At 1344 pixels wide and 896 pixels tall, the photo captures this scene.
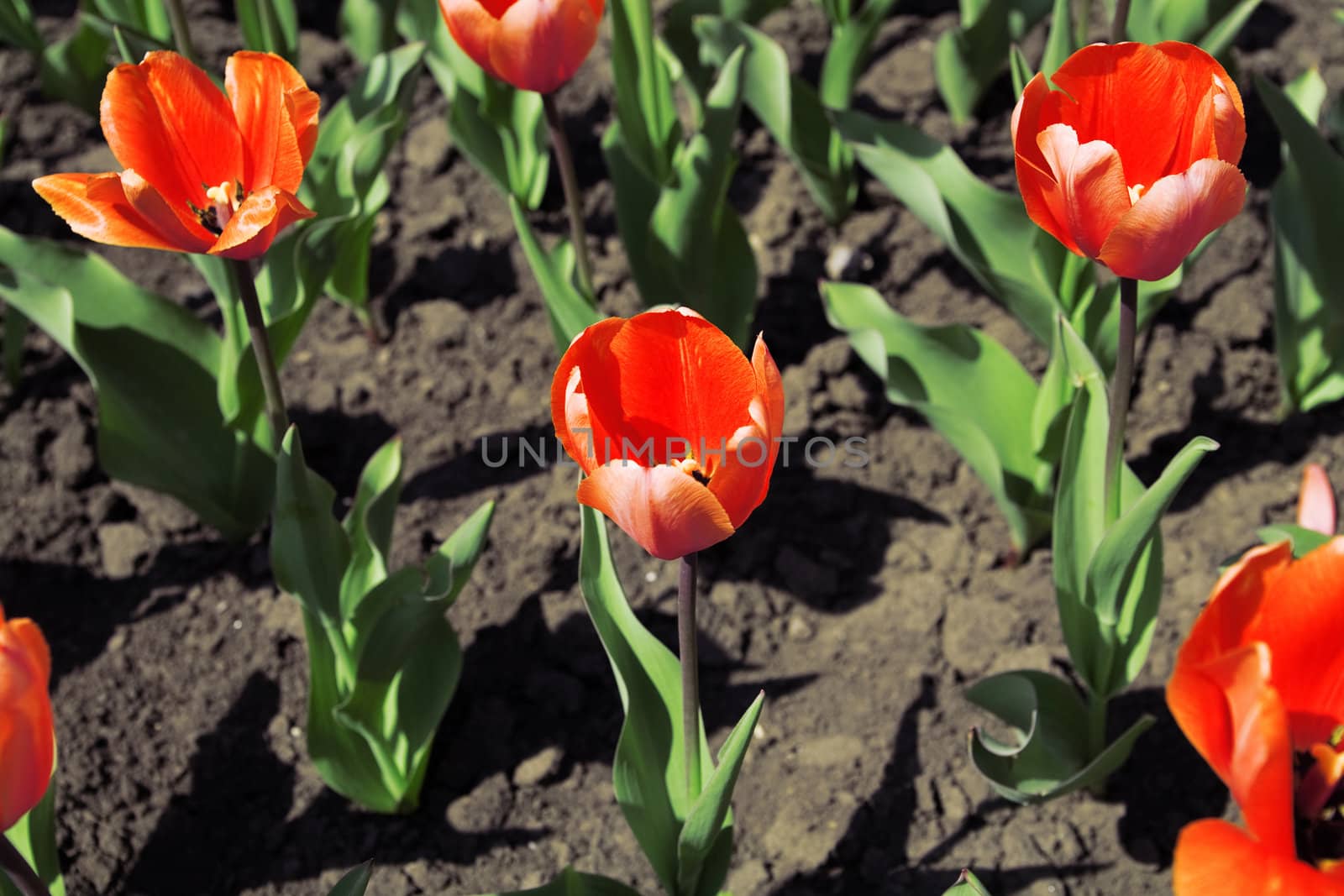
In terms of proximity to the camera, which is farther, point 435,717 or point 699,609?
point 699,609

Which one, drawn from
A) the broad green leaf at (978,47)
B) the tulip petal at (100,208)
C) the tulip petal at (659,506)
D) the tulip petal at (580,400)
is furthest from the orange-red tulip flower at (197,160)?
the broad green leaf at (978,47)

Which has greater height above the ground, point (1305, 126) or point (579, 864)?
point (1305, 126)

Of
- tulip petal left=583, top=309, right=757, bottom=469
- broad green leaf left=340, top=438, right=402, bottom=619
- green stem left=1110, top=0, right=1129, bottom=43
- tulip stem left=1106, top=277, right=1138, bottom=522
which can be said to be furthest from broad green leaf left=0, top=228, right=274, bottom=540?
green stem left=1110, top=0, right=1129, bottom=43

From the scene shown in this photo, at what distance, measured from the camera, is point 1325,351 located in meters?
2.61

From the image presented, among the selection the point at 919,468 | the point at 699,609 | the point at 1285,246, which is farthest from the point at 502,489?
the point at 1285,246

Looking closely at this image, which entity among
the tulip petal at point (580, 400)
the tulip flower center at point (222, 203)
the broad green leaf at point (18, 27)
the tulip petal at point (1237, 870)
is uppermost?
the tulip petal at point (580, 400)

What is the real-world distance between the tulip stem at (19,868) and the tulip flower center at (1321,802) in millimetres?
1211

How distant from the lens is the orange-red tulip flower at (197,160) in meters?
1.69

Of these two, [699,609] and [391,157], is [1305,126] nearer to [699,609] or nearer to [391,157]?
[699,609]

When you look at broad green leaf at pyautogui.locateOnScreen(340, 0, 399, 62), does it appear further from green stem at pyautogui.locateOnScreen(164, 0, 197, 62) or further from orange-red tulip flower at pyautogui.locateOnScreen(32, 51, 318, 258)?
orange-red tulip flower at pyautogui.locateOnScreen(32, 51, 318, 258)

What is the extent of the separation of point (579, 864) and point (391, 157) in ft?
6.44

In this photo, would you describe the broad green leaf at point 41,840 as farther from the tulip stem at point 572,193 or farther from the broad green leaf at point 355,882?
the tulip stem at point 572,193

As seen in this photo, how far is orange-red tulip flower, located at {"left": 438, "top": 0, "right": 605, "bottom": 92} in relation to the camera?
211 centimetres

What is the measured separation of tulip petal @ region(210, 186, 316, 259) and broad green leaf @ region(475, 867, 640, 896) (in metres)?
0.84
